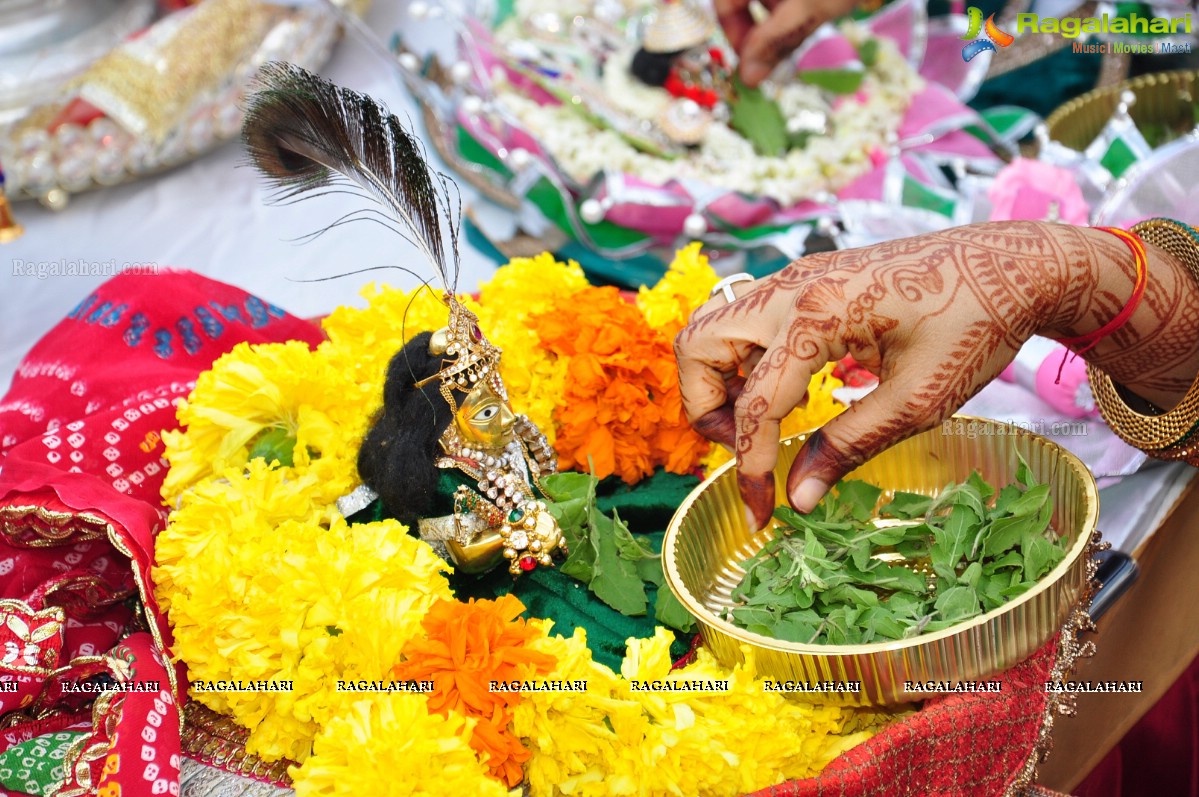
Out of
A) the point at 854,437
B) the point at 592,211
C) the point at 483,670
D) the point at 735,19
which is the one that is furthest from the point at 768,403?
the point at 735,19

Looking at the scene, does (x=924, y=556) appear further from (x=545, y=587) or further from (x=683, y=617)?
(x=545, y=587)

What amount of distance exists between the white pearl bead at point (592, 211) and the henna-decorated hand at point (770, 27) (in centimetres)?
41

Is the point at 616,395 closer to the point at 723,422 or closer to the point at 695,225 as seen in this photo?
the point at 723,422

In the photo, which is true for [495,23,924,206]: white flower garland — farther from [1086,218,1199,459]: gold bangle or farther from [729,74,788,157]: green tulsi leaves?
[1086,218,1199,459]: gold bangle

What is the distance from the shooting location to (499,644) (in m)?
0.87

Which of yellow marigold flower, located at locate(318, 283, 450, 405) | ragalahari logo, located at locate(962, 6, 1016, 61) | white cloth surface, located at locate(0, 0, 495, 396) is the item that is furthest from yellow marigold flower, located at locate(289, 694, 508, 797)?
ragalahari logo, located at locate(962, 6, 1016, 61)

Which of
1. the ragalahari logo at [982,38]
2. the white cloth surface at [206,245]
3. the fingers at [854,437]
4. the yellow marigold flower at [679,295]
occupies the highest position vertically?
the ragalahari logo at [982,38]

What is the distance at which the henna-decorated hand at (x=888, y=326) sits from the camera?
0.86m

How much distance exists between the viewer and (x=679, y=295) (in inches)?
48.1

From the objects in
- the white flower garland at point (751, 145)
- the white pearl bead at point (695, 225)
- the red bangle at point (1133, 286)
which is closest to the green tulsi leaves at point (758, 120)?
the white flower garland at point (751, 145)

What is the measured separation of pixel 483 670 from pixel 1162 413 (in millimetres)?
741

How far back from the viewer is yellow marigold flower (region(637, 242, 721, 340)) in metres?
1.21

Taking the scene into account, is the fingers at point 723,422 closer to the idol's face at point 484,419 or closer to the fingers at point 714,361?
the fingers at point 714,361

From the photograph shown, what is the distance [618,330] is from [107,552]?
1.87ft
